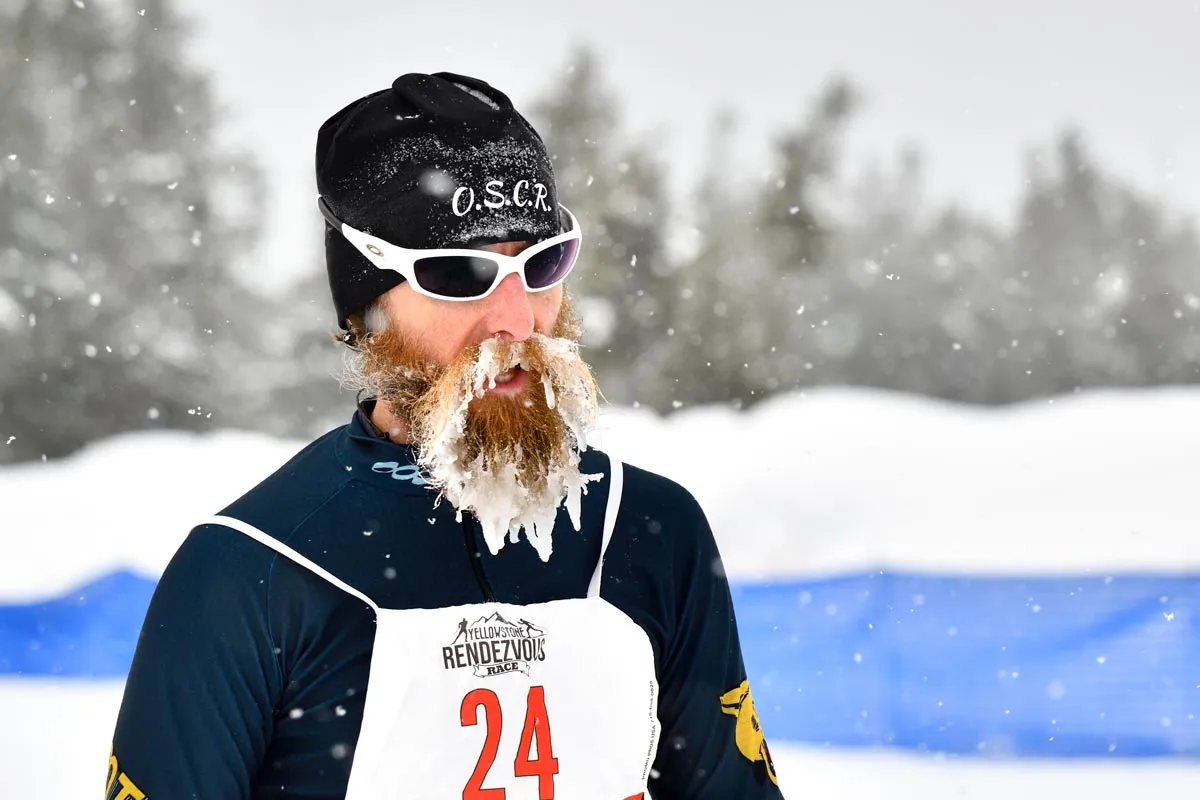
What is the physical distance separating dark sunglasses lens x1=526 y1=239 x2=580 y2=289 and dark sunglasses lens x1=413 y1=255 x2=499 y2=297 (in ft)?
0.18

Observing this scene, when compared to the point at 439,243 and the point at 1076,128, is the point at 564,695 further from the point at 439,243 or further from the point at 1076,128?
the point at 1076,128

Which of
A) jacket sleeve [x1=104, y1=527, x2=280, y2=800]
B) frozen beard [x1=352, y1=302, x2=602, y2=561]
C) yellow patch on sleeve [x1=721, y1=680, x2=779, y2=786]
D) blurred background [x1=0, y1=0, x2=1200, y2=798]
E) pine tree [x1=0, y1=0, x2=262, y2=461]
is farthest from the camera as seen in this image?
pine tree [x1=0, y1=0, x2=262, y2=461]

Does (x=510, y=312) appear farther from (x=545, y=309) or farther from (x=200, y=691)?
(x=200, y=691)

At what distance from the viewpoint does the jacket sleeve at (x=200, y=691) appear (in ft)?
4.38

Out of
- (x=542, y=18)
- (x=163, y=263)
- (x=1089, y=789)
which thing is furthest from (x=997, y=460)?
(x=163, y=263)


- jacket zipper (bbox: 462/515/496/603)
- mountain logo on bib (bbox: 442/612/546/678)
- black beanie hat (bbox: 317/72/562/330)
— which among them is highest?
black beanie hat (bbox: 317/72/562/330)

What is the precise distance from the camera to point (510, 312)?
4.98 ft

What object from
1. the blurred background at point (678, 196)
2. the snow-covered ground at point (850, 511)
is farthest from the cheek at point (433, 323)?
the blurred background at point (678, 196)

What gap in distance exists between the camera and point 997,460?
8.12 meters

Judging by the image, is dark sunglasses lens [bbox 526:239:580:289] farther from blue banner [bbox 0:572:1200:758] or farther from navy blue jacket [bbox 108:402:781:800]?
blue banner [bbox 0:572:1200:758]

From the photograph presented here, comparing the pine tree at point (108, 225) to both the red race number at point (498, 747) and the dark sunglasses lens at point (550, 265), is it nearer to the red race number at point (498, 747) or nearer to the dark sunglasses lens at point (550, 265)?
the dark sunglasses lens at point (550, 265)

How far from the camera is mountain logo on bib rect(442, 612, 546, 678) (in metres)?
1.41

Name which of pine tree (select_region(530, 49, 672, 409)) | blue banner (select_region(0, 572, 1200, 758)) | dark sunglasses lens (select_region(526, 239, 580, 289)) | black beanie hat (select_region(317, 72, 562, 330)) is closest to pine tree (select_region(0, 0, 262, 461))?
pine tree (select_region(530, 49, 672, 409))

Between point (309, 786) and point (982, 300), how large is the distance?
14688 mm
